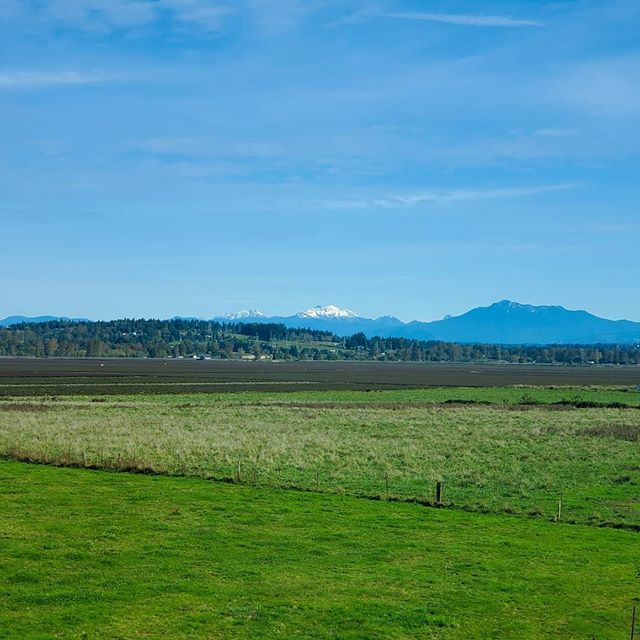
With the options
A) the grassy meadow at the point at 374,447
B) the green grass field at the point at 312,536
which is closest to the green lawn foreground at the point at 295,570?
the green grass field at the point at 312,536

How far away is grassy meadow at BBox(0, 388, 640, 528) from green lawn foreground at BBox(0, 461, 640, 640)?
440 centimetres

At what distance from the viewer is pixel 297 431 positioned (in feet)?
184

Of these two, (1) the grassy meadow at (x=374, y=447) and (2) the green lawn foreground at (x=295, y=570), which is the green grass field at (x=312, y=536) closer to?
(2) the green lawn foreground at (x=295, y=570)

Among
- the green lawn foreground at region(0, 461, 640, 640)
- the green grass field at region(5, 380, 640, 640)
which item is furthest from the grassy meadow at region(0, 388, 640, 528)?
the green lawn foreground at region(0, 461, 640, 640)

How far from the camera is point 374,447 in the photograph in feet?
156

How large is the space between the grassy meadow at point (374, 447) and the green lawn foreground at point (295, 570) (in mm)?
4403

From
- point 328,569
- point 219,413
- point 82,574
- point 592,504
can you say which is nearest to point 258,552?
point 328,569

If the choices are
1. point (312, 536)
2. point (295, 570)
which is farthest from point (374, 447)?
point (295, 570)

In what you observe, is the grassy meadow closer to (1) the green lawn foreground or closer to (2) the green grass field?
(2) the green grass field

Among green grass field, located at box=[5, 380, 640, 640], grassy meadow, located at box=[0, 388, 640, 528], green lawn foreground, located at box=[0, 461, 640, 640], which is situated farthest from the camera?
grassy meadow, located at box=[0, 388, 640, 528]

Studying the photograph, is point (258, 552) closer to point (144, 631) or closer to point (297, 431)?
point (144, 631)

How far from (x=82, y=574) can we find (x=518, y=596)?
1001 centimetres

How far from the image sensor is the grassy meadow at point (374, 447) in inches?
1316

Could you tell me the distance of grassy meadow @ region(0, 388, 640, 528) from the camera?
33438mm
